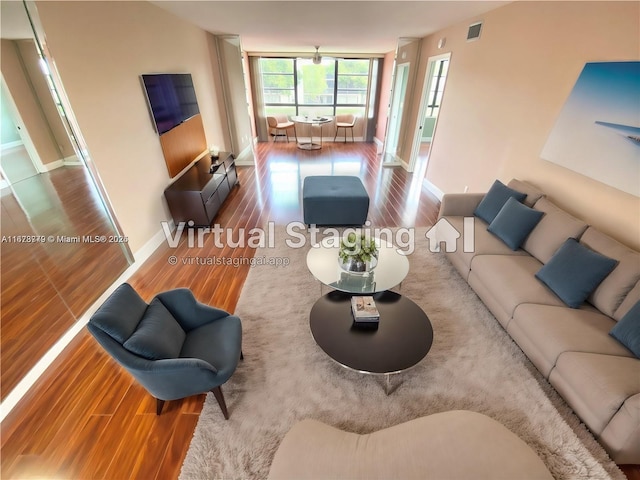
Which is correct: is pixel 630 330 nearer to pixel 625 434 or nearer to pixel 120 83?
pixel 625 434

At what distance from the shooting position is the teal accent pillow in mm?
1538

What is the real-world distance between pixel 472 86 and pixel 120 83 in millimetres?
4221

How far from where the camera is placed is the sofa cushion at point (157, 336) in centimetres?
141

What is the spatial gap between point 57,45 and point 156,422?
9.25 ft

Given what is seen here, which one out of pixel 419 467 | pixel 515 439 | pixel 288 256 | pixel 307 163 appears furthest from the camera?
pixel 307 163

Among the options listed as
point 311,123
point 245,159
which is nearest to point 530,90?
point 245,159

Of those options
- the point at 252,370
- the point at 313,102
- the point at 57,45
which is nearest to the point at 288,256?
the point at 252,370

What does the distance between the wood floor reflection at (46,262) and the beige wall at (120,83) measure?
29 centimetres

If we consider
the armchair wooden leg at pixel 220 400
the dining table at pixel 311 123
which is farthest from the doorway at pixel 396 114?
the armchair wooden leg at pixel 220 400

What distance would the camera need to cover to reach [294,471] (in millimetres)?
1180

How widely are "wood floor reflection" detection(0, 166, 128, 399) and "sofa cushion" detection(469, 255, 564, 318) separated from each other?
136 inches

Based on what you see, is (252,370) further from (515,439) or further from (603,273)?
(603,273)

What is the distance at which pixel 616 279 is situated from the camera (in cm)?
179

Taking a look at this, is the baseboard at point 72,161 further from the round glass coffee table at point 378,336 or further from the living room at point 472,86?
the round glass coffee table at point 378,336
